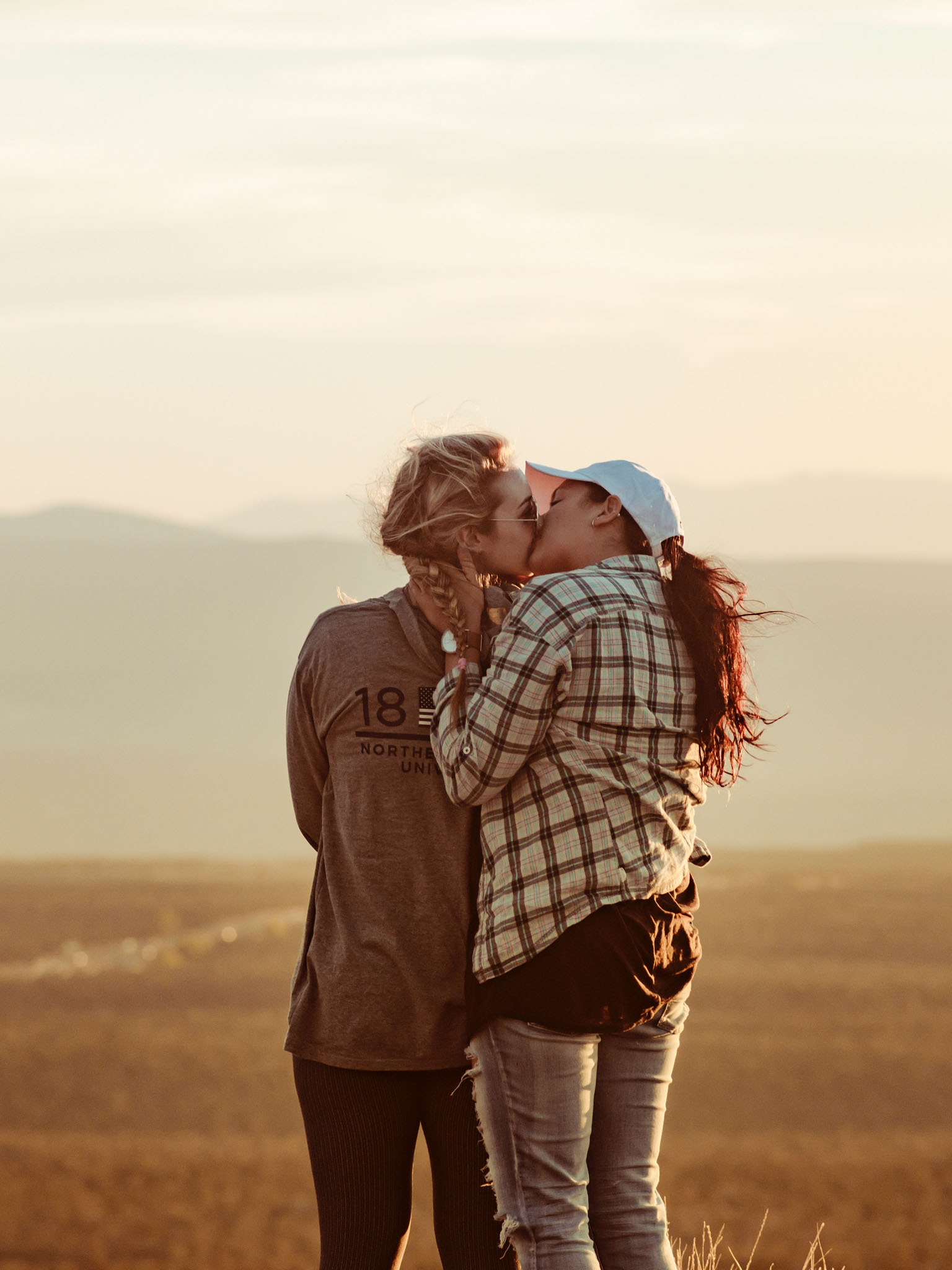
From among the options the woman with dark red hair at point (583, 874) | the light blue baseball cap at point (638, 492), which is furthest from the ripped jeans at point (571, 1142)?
the light blue baseball cap at point (638, 492)

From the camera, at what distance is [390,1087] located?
7.16 ft

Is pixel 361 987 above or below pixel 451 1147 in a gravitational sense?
above

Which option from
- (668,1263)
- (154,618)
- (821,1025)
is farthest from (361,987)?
(154,618)

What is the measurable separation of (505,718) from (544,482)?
0.48 meters

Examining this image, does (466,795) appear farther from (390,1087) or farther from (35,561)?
(35,561)

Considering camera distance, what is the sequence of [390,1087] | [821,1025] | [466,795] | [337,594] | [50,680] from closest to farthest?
[466,795] < [390,1087] < [337,594] < [821,1025] < [50,680]

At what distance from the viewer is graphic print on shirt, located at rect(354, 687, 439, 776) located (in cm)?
216

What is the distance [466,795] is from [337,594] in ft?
1.64

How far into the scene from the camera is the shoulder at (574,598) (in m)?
2.06

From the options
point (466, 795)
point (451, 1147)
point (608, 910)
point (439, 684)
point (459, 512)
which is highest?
point (459, 512)

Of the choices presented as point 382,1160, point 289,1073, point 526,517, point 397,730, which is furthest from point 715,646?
point 289,1073

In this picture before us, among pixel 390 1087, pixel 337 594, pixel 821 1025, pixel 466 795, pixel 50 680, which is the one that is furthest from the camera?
pixel 50 680

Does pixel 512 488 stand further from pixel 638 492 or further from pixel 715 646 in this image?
pixel 715 646

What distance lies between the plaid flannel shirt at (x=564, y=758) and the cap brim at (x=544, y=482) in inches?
9.0
